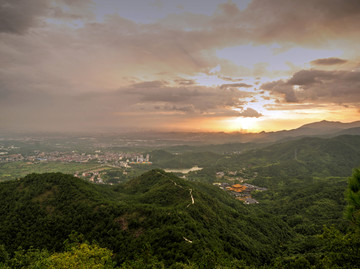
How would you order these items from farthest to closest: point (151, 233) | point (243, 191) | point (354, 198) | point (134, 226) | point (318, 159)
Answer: point (318, 159), point (243, 191), point (134, 226), point (151, 233), point (354, 198)

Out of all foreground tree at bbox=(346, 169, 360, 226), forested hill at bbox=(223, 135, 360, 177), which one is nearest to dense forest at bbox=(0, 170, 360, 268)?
foreground tree at bbox=(346, 169, 360, 226)

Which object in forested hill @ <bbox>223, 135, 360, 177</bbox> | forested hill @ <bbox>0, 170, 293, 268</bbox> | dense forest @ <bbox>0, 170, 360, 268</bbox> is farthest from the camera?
forested hill @ <bbox>223, 135, 360, 177</bbox>

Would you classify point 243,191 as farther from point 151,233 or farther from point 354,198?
point 151,233

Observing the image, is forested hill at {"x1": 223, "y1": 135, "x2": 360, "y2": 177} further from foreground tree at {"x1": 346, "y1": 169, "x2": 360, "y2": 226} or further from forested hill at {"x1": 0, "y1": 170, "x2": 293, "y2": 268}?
foreground tree at {"x1": 346, "y1": 169, "x2": 360, "y2": 226}

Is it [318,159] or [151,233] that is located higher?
[151,233]

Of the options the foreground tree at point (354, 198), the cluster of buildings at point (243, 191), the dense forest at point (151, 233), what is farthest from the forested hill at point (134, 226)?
the cluster of buildings at point (243, 191)

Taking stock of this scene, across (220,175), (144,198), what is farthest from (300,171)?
(144,198)

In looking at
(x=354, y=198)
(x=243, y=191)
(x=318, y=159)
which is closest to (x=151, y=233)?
(x=354, y=198)

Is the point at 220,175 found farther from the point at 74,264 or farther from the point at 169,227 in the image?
the point at 74,264

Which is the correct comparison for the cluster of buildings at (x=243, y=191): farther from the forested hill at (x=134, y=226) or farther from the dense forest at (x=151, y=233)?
the forested hill at (x=134, y=226)
